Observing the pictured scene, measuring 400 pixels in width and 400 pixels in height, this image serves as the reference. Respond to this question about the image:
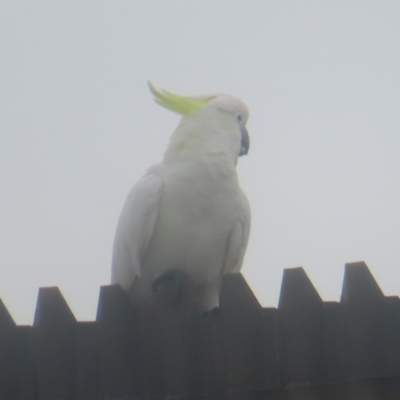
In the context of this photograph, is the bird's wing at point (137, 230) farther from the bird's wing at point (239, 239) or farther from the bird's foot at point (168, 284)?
the bird's wing at point (239, 239)

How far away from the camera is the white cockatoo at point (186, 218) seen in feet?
12.1

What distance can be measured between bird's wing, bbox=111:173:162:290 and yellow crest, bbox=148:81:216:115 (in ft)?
1.45

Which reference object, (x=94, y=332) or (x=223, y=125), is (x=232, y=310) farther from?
(x=223, y=125)

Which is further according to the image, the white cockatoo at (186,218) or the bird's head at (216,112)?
the bird's head at (216,112)

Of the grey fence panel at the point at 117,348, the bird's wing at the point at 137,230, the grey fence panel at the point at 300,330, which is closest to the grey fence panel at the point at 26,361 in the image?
the grey fence panel at the point at 117,348

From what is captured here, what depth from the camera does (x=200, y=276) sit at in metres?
3.78

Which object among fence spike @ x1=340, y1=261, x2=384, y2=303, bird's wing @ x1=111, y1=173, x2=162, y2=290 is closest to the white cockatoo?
bird's wing @ x1=111, y1=173, x2=162, y2=290

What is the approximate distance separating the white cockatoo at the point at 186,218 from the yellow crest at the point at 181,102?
0.41 ft

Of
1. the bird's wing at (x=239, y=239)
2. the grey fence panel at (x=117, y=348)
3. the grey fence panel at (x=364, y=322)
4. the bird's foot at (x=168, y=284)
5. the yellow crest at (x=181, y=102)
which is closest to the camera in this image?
the grey fence panel at (x=364, y=322)

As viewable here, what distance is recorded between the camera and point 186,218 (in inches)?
146

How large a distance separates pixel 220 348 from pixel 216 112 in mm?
1772

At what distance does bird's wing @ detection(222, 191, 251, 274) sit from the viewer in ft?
12.8

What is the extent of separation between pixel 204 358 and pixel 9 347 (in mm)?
640

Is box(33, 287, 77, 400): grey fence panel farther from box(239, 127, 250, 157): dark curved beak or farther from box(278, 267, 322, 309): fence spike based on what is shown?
box(239, 127, 250, 157): dark curved beak
